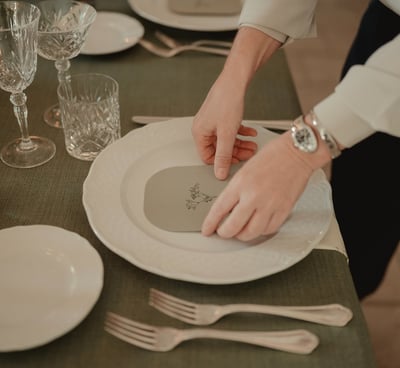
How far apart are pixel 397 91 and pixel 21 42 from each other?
1.64 ft

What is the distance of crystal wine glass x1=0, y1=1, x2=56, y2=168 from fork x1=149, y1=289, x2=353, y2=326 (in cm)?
36

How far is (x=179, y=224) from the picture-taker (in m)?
0.74

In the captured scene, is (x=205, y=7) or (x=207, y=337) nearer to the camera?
(x=207, y=337)

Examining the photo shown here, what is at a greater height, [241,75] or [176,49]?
[241,75]

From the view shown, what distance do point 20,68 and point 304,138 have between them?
0.41 m

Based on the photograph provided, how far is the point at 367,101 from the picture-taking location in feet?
2.26

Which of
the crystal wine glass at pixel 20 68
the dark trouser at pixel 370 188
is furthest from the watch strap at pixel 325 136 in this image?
the dark trouser at pixel 370 188

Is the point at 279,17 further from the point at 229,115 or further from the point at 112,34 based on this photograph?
the point at 112,34

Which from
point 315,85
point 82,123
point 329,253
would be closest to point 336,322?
point 329,253

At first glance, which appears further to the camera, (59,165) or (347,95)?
(59,165)

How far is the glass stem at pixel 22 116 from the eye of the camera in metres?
0.84

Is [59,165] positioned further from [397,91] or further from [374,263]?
[374,263]

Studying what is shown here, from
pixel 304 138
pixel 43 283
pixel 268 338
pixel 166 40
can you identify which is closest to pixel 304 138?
pixel 304 138

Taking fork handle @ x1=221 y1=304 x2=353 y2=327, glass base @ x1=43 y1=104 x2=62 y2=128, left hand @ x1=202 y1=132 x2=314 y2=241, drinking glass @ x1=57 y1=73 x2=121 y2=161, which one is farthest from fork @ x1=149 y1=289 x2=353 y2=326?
glass base @ x1=43 y1=104 x2=62 y2=128
